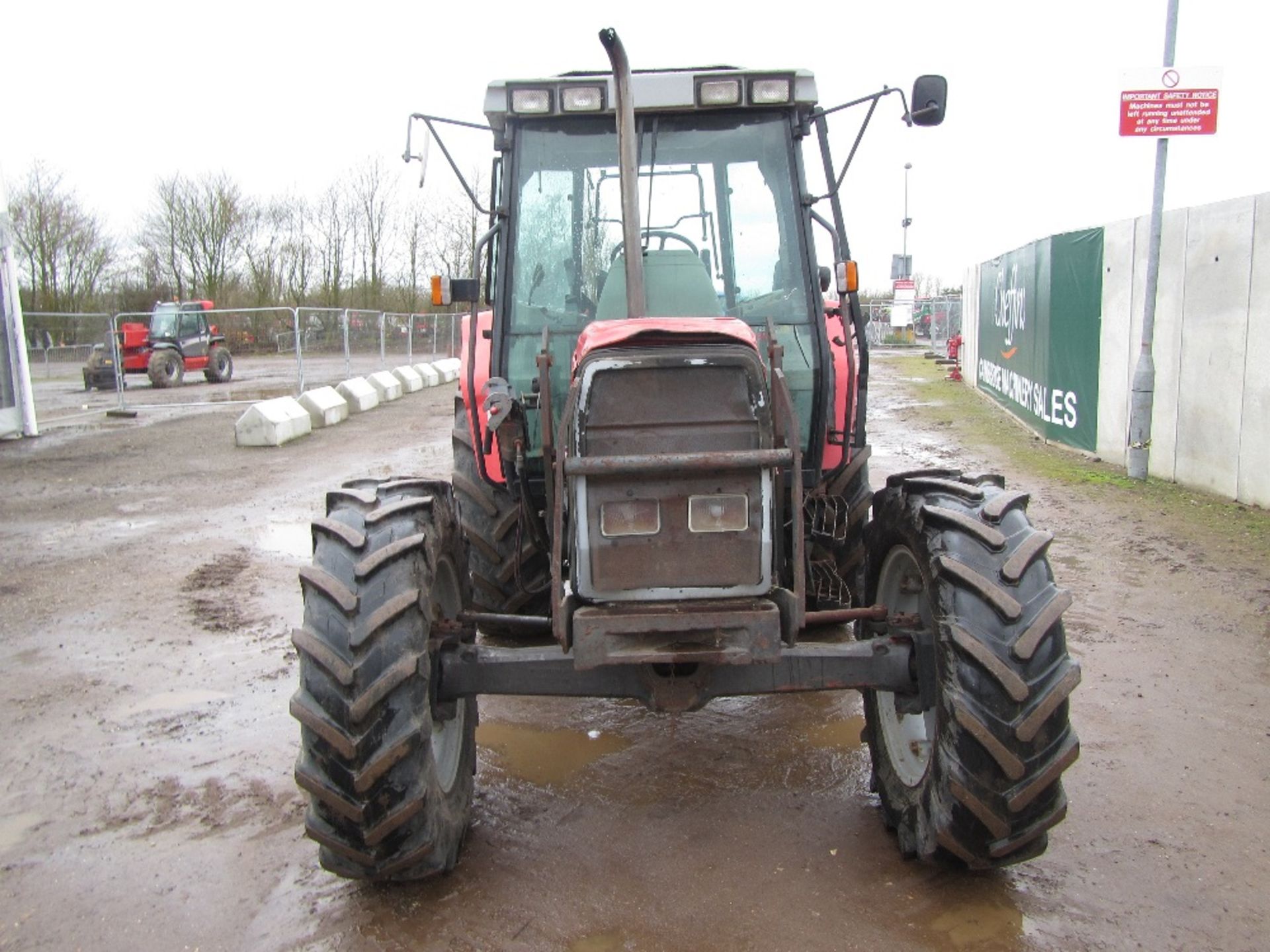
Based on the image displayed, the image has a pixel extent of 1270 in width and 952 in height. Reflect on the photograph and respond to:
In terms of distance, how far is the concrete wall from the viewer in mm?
8422

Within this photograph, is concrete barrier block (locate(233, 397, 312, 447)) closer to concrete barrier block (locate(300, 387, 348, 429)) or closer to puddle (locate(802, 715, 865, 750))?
concrete barrier block (locate(300, 387, 348, 429))

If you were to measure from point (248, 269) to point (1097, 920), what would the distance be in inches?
1816

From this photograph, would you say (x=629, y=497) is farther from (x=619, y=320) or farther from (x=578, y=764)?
(x=578, y=764)

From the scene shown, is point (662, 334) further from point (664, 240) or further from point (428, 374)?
point (428, 374)

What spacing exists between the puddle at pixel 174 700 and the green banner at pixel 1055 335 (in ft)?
33.0

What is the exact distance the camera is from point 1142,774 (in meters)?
4.16

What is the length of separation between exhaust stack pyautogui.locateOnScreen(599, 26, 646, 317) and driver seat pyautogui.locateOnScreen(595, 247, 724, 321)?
0.43 meters

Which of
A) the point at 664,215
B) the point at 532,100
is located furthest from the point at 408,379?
the point at 532,100

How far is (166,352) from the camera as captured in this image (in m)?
25.6

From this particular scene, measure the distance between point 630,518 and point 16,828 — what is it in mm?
2812

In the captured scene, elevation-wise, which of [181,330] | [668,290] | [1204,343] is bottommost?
[1204,343]

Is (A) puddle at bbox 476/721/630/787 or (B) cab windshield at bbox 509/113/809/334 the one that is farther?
(B) cab windshield at bbox 509/113/809/334

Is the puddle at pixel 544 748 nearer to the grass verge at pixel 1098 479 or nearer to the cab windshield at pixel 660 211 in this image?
the cab windshield at pixel 660 211

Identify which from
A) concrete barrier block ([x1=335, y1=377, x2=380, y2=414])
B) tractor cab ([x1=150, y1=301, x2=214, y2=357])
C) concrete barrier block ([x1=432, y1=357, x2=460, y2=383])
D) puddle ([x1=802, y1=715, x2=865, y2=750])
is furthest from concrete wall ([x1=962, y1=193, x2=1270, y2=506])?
tractor cab ([x1=150, y1=301, x2=214, y2=357])
